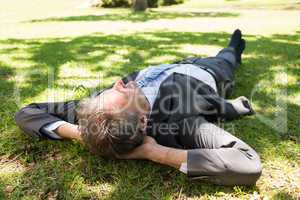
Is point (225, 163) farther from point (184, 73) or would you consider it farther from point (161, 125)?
point (184, 73)

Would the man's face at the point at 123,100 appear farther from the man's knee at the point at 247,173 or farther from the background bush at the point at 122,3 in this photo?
the background bush at the point at 122,3

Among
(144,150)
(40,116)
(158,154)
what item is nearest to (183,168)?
(158,154)

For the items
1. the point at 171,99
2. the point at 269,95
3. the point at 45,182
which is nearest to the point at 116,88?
the point at 171,99

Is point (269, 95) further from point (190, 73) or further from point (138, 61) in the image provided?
point (138, 61)

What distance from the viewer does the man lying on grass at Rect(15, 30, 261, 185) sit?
2.57 m

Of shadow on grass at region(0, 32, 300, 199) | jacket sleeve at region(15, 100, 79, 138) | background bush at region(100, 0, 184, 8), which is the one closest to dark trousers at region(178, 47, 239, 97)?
shadow on grass at region(0, 32, 300, 199)

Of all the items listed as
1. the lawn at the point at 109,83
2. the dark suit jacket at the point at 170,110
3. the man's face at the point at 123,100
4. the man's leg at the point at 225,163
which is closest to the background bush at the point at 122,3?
the lawn at the point at 109,83

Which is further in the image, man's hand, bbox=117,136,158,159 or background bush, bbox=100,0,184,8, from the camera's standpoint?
background bush, bbox=100,0,184,8

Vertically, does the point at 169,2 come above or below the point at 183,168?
above

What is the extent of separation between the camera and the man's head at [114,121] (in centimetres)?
258

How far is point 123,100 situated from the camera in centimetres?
266

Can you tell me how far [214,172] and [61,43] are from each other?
5.23 m

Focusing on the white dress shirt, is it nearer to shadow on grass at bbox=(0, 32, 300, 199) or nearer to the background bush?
shadow on grass at bbox=(0, 32, 300, 199)

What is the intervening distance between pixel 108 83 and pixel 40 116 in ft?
4.97
